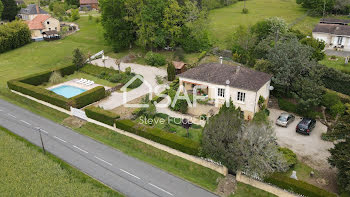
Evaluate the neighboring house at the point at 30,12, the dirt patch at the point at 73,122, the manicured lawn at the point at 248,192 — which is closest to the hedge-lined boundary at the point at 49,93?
the dirt patch at the point at 73,122

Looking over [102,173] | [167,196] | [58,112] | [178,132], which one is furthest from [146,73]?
[167,196]

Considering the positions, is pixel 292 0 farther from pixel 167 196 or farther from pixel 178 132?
pixel 167 196

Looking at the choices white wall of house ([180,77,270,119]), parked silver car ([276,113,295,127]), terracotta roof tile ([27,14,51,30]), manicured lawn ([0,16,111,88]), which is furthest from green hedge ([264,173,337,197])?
terracotta roof tile ([27,14,51,30])

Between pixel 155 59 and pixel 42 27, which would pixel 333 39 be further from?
pixel 42 27

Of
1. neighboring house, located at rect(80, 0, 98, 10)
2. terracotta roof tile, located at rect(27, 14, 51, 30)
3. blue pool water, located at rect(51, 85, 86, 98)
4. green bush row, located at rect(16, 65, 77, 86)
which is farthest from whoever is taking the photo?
neighboring house, located at rect(80, 0, 98, 10)

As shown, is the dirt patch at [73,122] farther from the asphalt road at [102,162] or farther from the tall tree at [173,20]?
the tall tree at [173,20]

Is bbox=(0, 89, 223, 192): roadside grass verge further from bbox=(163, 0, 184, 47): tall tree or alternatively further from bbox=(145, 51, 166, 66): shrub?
bbox=(163, 0, 184, 47): tall tree
